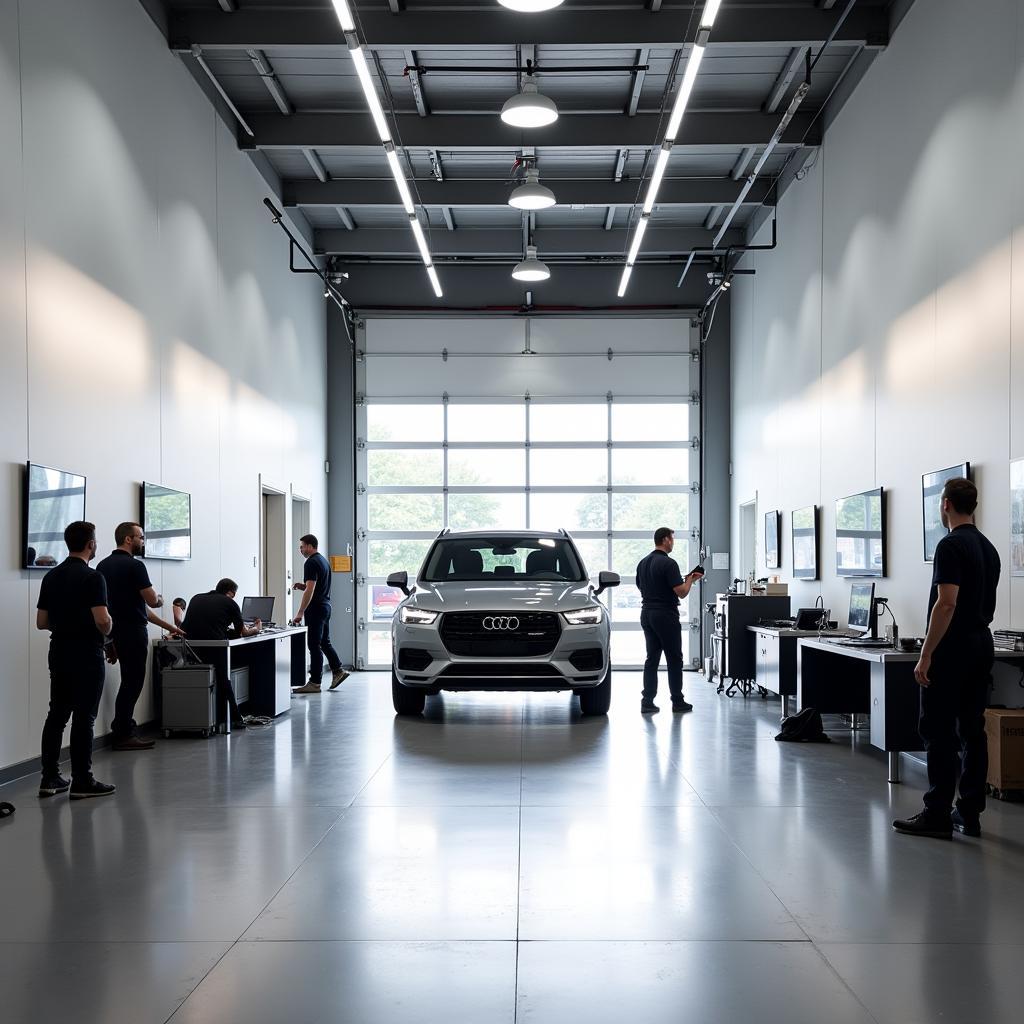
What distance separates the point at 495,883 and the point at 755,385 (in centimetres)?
1162

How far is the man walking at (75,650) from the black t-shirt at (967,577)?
446cm

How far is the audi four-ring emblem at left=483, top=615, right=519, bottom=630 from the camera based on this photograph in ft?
30.3

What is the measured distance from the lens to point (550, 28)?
983 centimetres

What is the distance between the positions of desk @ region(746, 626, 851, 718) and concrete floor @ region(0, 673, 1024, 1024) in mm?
2291

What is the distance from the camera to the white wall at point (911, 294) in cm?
717

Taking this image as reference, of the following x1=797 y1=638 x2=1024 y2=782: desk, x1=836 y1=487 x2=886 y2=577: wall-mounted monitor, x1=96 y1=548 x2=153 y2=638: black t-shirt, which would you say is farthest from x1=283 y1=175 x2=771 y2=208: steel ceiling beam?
x1=797 y1=638 x2=1024 y2=782: desk

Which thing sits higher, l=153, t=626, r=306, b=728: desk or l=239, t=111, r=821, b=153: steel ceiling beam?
l=239, t=111, r=821, b=153: steel ceiling beam

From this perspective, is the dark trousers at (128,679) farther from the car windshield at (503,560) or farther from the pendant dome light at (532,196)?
the pendant dome light at (532,196)

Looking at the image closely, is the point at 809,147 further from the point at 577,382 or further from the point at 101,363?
the point at 101,363

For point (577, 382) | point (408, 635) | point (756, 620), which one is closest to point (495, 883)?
point (408, 635)

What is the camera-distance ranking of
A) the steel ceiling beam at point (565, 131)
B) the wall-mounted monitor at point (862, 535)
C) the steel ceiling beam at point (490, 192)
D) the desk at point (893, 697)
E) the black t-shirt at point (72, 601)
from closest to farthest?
the black t-shirt at point (72, 601) → the desk at point (893, 697) → the wall-mounted monitor at point (862, 535) → the steel ceiling beam at point (565, 131) → the steel ceiling beam at point (490, 192)

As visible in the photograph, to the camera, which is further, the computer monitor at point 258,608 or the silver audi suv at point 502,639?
the computer monitor at point 258,608

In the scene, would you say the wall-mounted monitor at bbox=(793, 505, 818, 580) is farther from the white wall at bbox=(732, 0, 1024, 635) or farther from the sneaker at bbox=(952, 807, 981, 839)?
the sneaker at bbox=(952, 807, 981, 839)

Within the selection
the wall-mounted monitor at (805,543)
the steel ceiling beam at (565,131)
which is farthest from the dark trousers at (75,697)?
the wall-mounted monitor at (805,543)
